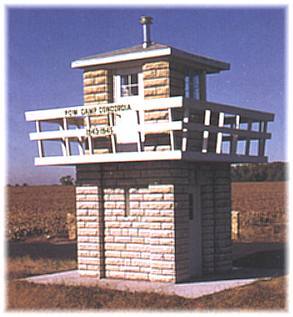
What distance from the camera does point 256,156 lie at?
1953 cm

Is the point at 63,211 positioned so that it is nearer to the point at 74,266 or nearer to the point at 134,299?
the point at 74,266

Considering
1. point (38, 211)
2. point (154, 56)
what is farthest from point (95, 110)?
point (38, 211)

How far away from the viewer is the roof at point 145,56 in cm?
1752

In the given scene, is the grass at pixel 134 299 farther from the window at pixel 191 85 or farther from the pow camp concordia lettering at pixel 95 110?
the window at pixel 191 85

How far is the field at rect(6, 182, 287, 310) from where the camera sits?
15.4m

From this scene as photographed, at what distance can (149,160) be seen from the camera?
16859 mm

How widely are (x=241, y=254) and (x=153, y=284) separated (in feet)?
24.1

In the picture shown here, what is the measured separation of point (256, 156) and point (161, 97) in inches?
135

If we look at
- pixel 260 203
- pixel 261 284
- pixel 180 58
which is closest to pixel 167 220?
pixel 261 284

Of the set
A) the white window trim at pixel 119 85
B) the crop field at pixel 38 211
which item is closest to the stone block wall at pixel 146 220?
the white window trim at pixel 119 85

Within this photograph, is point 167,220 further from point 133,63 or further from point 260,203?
point 260,203

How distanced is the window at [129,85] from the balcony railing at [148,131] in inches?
29.1

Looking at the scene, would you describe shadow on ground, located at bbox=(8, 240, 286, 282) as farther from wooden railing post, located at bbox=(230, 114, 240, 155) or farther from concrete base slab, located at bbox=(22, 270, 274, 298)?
wooden railing post, located at bbox=(230, 114, 240, 155)

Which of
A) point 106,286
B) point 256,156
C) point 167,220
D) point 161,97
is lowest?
point 106,286
